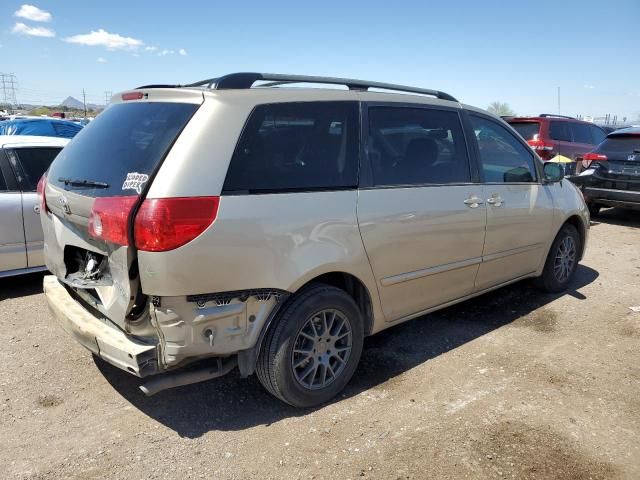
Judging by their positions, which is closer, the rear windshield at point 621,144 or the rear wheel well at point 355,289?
the rear wheel well at point 355,289

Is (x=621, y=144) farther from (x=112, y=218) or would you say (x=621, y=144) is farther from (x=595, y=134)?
(x=112, y=218)

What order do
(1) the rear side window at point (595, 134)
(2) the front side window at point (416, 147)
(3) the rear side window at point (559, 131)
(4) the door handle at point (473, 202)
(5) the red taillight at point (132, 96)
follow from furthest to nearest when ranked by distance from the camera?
(1) the rear side window at point (595, 134) → (3) the rear side window at point (559, 131) → (4) the door handle at point (473, 202) → (2) the front side window at point (416, 147) → (5) the red taillight at point (132, 96)

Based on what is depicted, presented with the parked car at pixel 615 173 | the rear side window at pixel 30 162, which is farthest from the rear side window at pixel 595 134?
the rear side window at pixel 30 162

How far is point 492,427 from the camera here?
3.02 metres

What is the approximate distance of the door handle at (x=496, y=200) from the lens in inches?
162

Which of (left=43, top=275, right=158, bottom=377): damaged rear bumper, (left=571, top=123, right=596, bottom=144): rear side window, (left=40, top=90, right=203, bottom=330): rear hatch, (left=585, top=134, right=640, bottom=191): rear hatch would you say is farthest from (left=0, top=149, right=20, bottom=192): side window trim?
(left=571, top=123, right=596, bottom=144): rear side window

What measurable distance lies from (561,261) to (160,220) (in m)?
4.21

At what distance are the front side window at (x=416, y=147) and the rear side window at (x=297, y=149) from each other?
203mm

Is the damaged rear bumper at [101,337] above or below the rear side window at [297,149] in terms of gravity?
below

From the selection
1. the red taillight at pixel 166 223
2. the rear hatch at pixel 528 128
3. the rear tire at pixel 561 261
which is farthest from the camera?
the rear hatch at pixel 528 128

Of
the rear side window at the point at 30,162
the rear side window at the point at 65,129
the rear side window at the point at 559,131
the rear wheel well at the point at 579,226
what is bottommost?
the rear wheel well at the point at 579,226

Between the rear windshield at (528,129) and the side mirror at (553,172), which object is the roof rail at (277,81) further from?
the rear windshield at (528,129)

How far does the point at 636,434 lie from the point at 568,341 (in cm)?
128

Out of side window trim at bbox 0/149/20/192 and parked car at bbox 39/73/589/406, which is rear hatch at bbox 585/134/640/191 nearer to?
parked car at bbox 39/73/589/406
